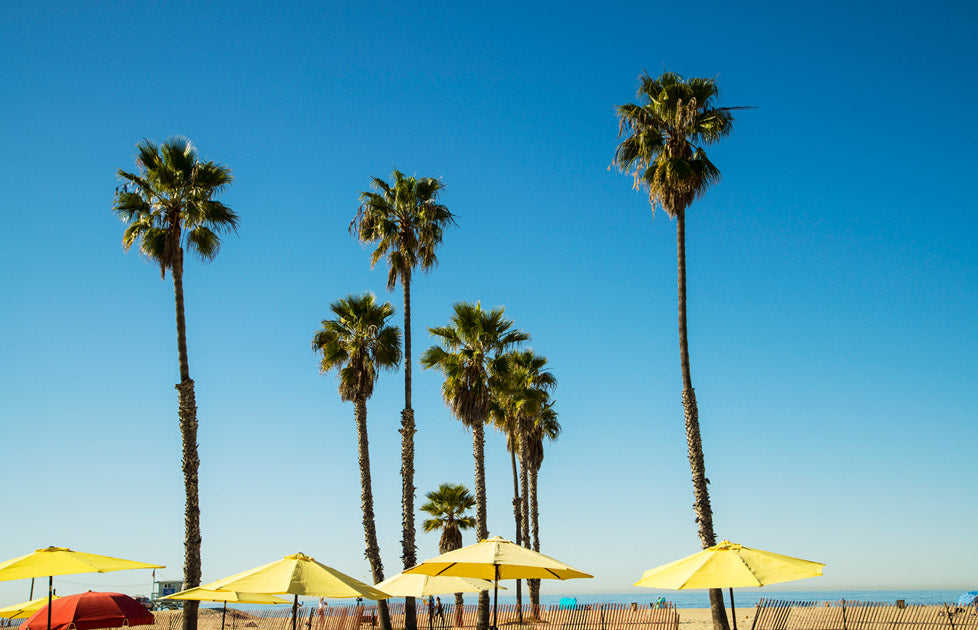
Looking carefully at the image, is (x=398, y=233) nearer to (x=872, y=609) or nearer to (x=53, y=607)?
(x=53, y=607)

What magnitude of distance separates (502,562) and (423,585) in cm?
523

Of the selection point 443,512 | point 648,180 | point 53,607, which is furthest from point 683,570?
point 443,512

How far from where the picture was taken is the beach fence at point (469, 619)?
26594mm

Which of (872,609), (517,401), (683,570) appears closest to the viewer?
(683,570)

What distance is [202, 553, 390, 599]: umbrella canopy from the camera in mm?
10984

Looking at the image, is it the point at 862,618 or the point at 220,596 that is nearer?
the point at 220,596

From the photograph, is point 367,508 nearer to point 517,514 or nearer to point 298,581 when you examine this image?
point 517,514

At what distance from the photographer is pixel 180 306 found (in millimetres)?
22078

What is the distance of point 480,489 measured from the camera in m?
27.8

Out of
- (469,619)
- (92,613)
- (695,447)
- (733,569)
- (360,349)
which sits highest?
(360,349)

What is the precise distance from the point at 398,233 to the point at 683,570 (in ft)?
62.7

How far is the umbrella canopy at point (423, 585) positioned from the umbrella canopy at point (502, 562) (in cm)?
241

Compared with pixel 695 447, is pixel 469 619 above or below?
below

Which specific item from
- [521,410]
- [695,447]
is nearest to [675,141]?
[695,447]
